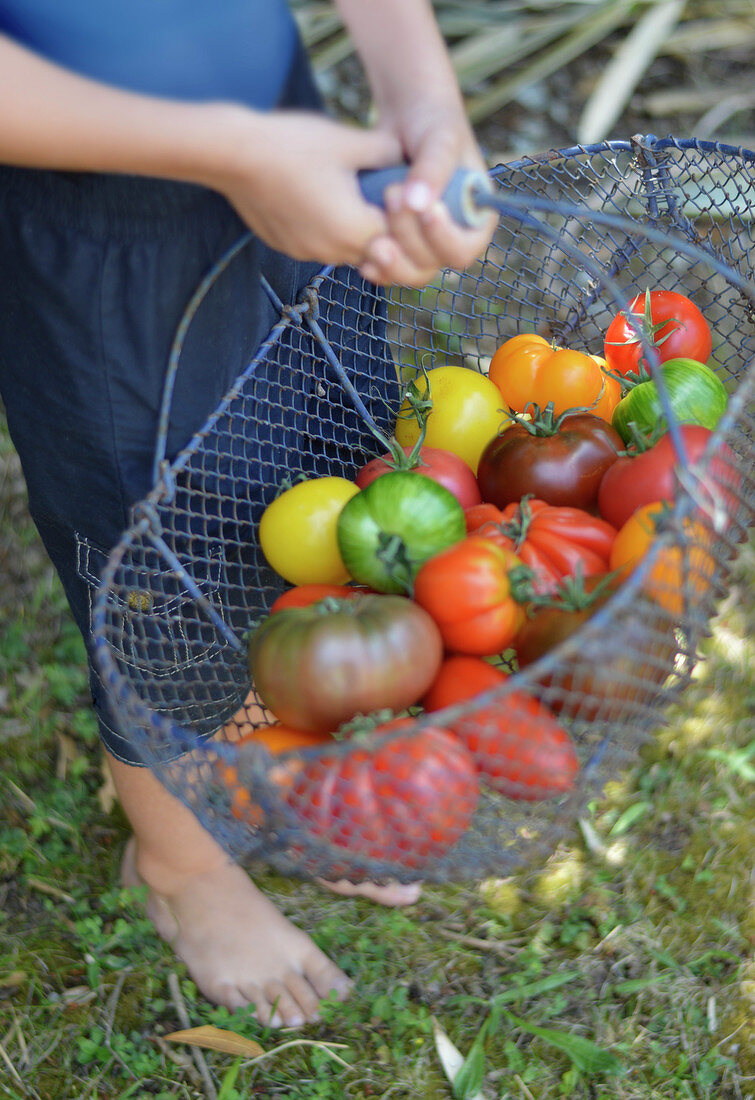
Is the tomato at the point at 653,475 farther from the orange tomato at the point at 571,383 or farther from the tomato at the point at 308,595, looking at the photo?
the tomato at the point at 308,595

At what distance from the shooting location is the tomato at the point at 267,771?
82 centimetres

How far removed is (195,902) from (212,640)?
21.5 inches

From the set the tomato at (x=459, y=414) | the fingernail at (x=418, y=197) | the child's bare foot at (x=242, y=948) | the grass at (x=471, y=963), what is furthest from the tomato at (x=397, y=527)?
the child's bare foot at (x=242, y=948)

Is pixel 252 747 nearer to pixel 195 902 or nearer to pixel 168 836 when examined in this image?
pixel 168 836

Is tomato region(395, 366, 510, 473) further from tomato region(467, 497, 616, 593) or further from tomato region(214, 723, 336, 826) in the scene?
tomato region(214, 723, 336, 826)

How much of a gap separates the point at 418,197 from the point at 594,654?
394 mm

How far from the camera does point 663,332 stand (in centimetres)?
138

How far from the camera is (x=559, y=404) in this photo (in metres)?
1.32

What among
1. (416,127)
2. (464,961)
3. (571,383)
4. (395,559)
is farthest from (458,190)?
(464,961)

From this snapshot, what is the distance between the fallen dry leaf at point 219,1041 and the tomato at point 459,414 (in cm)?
92

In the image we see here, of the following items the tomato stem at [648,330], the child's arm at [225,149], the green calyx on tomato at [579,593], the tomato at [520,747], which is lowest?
the tomato at [520,747]

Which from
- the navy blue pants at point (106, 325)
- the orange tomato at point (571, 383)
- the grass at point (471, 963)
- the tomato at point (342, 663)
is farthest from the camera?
the grass at point (471, 963)

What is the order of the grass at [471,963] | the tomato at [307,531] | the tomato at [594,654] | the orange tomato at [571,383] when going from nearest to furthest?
the tomato at [594,654] < the tomato at [307,531] < the orange tomato at [571,383] < the grass at [471,963]

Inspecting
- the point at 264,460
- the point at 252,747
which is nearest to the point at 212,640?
the point at 264,460
